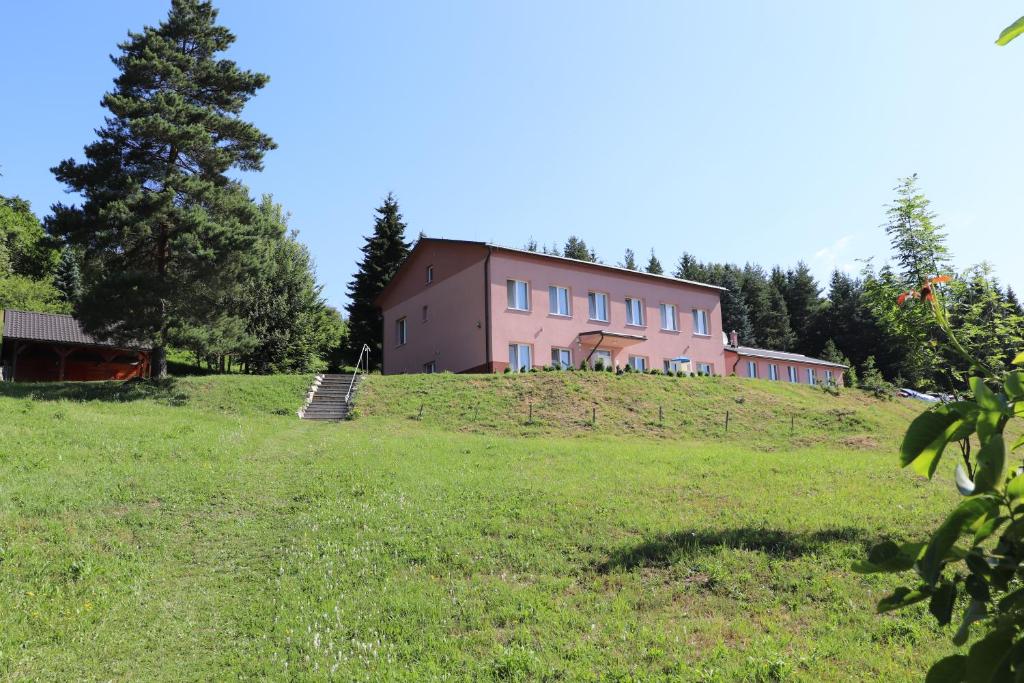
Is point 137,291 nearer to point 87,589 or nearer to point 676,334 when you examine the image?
point 87,589

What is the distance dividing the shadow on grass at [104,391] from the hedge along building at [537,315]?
12.8 meters

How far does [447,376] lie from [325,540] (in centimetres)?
1846

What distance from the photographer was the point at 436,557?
929 cm

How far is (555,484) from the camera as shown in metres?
13.2

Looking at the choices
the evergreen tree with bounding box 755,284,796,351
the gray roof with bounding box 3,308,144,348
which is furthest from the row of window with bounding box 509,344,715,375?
the evergreen tree with bounding box 755,284,796,351

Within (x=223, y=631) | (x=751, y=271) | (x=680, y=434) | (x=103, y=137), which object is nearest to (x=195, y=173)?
(x=103, y=137)

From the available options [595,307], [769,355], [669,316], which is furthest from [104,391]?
[769,355]

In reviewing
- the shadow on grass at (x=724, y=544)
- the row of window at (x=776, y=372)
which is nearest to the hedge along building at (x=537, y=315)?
the row of window at (x=776, y=372)

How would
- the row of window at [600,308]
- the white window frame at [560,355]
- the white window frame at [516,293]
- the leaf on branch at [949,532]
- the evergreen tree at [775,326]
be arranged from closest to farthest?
1. the leaf on branch at [949,532]
2. the white window frame at [516,293]
3. the row of window at [600,308]
4. the white window frame at [560,355]
5. the evergreen tree at [775,326]

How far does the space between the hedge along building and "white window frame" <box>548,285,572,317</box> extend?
5cm

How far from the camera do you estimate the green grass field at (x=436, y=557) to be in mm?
6664

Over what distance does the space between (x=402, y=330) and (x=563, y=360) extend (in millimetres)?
10744

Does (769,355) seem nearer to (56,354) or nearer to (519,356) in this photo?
(519,356)

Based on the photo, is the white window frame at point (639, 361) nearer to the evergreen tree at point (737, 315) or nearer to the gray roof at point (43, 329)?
the gray roof at point (43, 329)
